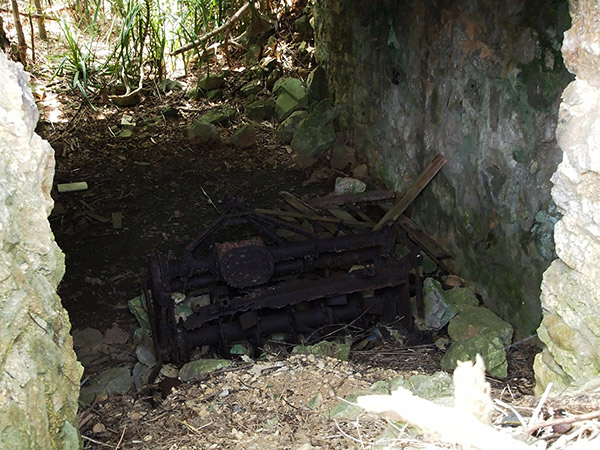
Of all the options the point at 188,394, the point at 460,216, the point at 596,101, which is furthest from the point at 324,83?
the point at 596,101

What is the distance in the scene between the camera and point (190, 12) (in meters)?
7.34

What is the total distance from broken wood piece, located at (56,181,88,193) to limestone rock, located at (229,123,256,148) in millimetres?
1515

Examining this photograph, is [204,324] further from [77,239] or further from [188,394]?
[77,239]

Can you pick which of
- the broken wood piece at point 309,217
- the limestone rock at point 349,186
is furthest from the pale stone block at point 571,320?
the limestone rock at point 349,186

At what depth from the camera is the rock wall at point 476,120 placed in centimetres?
349

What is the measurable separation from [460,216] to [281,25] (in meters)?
4.39

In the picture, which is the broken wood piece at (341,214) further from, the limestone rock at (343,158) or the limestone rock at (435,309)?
the limestone rock at (435,309)

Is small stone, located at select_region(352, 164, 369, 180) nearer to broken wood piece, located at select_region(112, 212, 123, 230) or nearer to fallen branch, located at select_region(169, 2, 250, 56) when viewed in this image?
broken wood piece, located at select_region(112, 212, 123, 230)

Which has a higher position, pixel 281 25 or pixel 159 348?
pixel 281 25

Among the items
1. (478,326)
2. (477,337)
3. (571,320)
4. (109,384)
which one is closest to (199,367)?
(109,384)

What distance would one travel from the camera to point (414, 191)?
4867mm

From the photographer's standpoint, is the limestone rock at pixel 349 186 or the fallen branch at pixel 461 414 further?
the limestone rock at pixel 349 186

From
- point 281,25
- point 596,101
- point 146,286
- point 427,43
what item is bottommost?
point 146,286

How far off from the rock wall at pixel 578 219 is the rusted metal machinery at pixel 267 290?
5.67 feet
